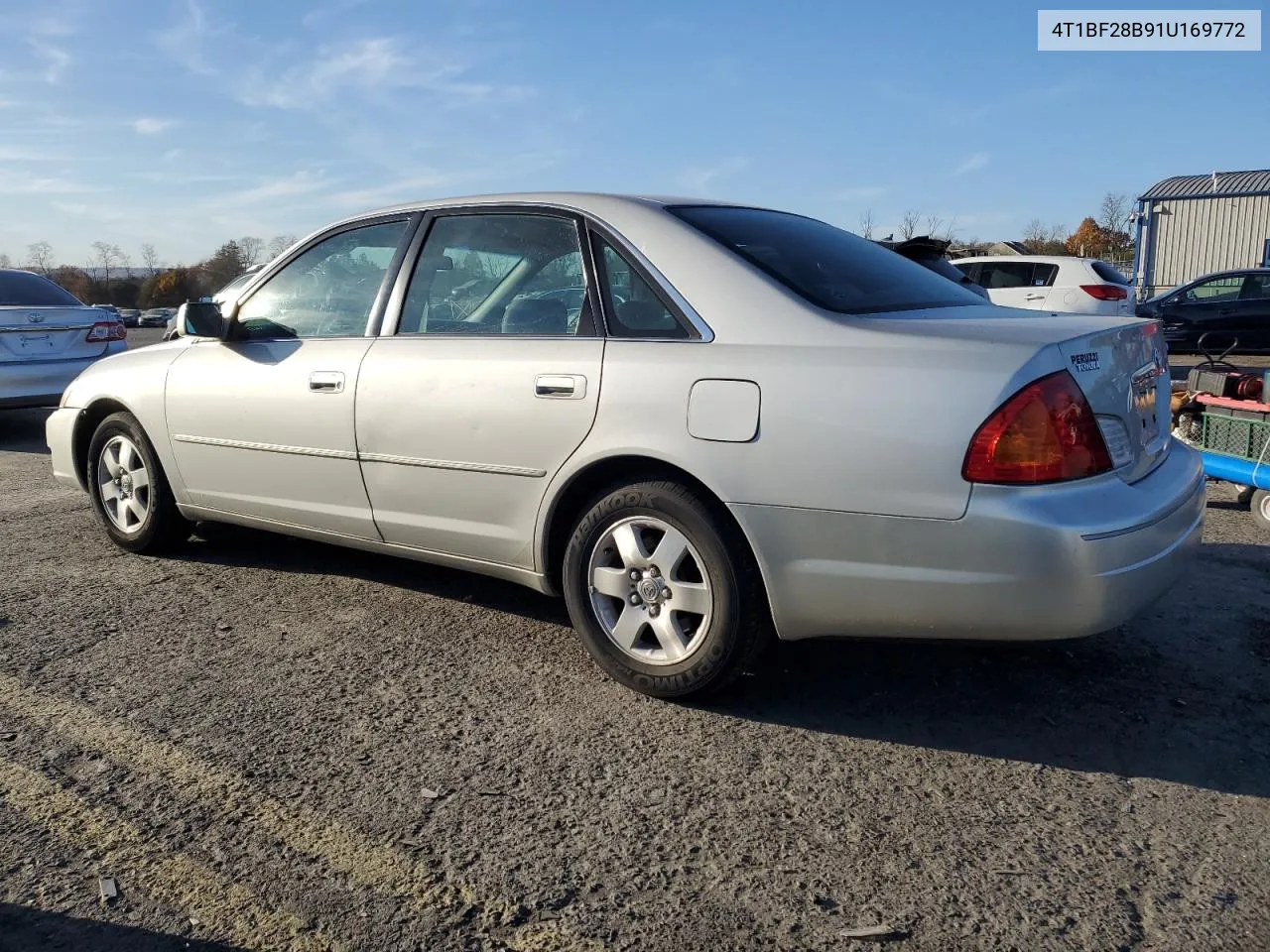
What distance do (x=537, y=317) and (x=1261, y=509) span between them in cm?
399

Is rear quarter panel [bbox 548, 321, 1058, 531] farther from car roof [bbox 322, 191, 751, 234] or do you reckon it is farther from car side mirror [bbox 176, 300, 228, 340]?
car side mirror [bbox 176, 300, 228, 340]

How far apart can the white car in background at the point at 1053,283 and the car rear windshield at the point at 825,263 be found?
838 cm

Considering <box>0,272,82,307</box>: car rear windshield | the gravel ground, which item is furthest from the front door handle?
<box>0,272,82,307</box>: car rear windshield

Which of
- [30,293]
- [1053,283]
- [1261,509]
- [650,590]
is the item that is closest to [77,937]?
[650,590]

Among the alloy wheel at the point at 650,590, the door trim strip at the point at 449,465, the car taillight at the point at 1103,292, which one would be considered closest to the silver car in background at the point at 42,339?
the door trim strip at the point at 449,465

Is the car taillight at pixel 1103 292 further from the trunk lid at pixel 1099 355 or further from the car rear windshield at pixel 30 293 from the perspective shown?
the car rear windshield at pixel 30 293

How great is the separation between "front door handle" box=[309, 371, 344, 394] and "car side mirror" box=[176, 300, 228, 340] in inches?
26.5

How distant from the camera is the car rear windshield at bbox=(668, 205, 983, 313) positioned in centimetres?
323

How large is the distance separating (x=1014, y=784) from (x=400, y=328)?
2.58 metres

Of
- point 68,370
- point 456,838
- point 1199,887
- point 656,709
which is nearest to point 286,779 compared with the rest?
point 456,838

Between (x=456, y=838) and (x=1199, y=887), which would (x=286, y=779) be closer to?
(x=456, y=838)

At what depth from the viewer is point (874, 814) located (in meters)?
2.57

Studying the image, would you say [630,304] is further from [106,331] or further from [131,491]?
[106,331]

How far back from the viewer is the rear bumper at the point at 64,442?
5137 mm
